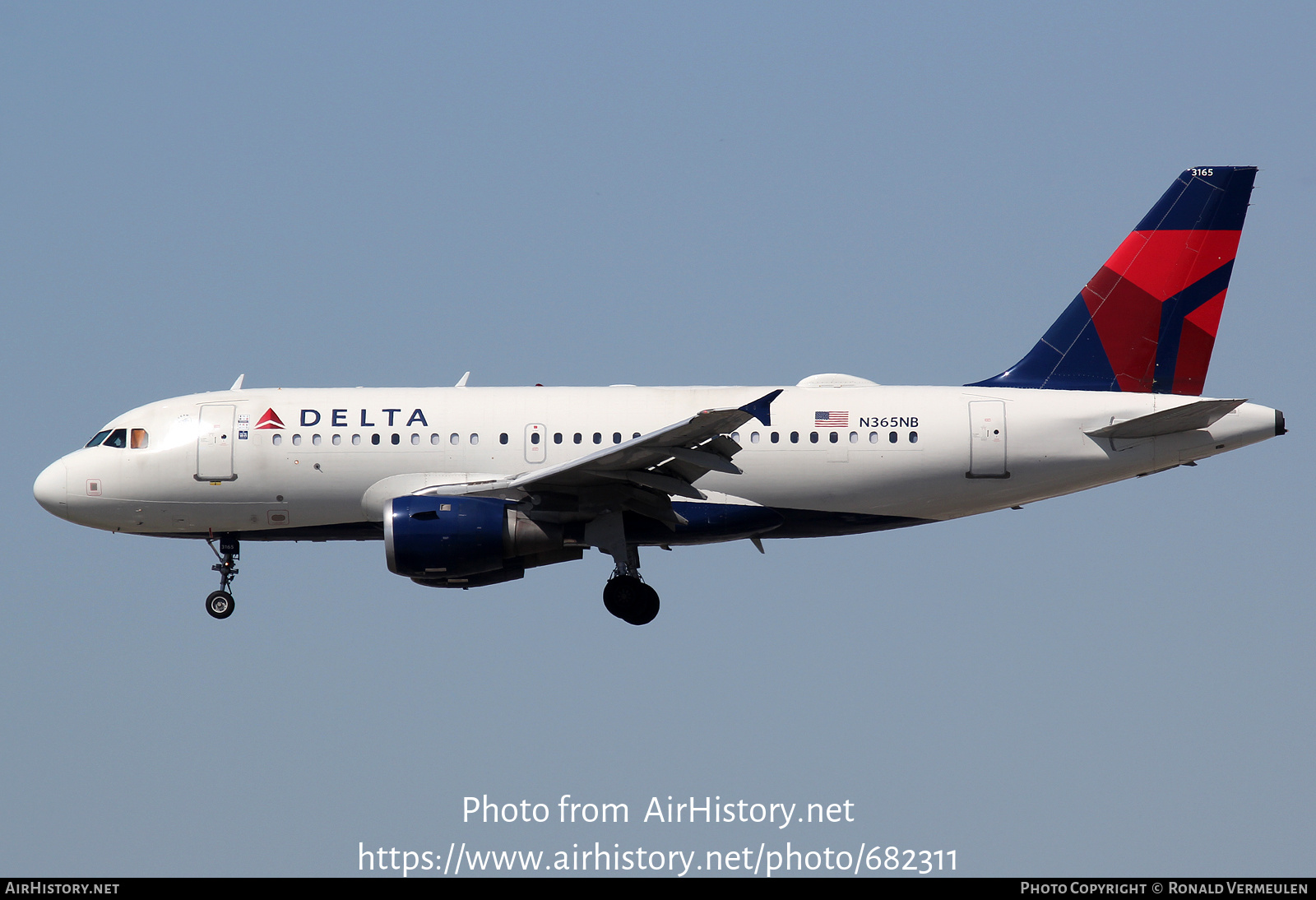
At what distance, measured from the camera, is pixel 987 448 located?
2520 centimetres

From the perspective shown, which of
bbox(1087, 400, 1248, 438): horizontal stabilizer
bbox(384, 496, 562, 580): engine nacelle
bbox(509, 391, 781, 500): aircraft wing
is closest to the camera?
bbox(509, 391, 781, 500): aircraft wing

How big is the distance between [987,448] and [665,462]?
563cm

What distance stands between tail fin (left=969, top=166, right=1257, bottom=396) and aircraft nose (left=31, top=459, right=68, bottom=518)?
16342 millimetres

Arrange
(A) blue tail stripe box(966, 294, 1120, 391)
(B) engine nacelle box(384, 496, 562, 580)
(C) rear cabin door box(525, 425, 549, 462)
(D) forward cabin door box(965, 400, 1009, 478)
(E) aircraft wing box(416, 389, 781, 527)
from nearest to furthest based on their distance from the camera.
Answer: (E) aircraft wing box(416, 389, 781, 527)
(B) engine nacelle box(384, 496, 562, 580)
(D) forward cabin door box(965, 400, 1009, 478)
(C) rear cabin door box(525, 425, 549, 462)
(A) blue tail stripe box(966, 294, 1120, 391)

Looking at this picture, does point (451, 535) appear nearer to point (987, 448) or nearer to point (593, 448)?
point (593, 448)

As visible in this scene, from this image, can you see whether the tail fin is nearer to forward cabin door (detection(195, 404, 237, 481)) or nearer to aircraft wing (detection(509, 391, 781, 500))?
aircraft wing (detection(509, 391, 781, 500))

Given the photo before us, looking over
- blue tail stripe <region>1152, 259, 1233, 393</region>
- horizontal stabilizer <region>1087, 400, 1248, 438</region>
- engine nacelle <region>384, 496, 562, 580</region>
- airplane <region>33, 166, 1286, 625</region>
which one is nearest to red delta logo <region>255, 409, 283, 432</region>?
airplane <region>33, 166, 1286, 625</region>

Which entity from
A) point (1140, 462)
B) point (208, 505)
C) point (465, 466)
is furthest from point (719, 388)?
point (208, 505)

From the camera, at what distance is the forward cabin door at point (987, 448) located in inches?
991

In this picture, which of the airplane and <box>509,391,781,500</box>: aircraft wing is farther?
the airplane

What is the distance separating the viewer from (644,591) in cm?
2592

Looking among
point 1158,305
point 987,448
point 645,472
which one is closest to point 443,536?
point 645,472

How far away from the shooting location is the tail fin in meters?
26.5

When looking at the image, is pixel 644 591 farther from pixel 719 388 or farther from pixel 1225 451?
pixel 1225 451
